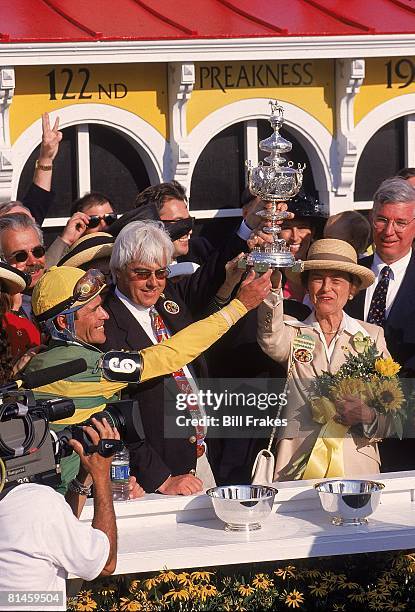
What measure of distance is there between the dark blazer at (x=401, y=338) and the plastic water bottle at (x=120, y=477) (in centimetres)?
148

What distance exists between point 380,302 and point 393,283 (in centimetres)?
13

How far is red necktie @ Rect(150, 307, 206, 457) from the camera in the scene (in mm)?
6141

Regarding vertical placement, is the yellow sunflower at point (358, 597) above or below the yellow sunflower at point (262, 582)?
below

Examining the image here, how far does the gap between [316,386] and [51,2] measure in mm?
4652

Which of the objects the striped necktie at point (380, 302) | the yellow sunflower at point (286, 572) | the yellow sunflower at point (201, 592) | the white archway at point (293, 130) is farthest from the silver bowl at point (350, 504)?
the white archway at point (293, 130)

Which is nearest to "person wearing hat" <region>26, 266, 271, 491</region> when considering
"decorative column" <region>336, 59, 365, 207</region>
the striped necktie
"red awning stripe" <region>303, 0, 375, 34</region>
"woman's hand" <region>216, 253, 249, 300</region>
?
"woman's hand" <region>216, 253, 249, 300</region>

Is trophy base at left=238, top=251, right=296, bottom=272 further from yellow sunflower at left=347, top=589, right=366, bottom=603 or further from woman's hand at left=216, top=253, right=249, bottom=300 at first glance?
yellow sunflower at left=347, top=589, right=366, bottom=603

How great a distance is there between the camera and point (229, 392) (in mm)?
6648

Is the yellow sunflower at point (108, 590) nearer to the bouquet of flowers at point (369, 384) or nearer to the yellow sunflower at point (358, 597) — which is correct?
the yellow sunflower at point (358, 597)

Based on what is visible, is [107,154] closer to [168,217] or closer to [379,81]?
[379,81]

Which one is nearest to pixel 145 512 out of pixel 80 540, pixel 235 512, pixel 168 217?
pixel 235 512

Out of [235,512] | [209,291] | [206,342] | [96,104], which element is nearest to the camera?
[235,512]

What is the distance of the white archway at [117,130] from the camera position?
946cm

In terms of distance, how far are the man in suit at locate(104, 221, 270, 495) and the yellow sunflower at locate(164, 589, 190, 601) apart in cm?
67
